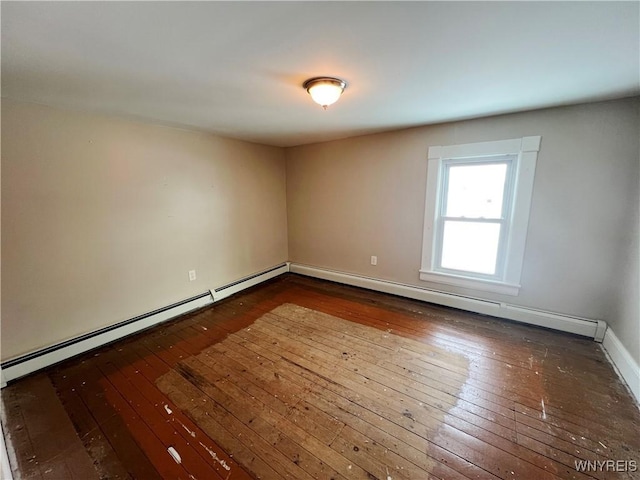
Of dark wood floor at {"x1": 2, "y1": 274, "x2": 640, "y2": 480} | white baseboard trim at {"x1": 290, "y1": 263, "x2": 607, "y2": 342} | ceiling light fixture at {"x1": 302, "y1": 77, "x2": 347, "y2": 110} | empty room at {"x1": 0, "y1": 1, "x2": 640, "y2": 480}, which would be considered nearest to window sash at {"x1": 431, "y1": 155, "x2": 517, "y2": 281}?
empty room at {"x1": 0, "y1": 1, "x2": 640, "y2": 480}

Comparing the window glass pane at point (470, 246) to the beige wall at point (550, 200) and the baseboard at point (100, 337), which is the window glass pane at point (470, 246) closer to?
the beige wall at point (550, 200)

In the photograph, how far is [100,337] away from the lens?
2.39 meters

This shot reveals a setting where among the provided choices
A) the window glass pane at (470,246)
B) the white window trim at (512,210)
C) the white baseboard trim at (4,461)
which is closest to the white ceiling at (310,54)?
the white window trim at (512,210)

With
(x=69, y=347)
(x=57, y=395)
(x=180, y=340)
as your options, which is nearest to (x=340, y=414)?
(x=180, y=340)

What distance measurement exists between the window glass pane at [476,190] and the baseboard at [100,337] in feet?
10.0

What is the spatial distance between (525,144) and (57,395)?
445 cm

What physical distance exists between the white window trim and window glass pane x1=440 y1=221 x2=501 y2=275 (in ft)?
0.44

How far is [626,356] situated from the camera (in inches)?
77.0

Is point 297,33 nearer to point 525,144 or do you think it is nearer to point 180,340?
point 525,144

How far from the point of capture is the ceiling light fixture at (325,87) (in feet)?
5.48

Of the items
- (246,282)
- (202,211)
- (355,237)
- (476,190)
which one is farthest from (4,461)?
(476,190)

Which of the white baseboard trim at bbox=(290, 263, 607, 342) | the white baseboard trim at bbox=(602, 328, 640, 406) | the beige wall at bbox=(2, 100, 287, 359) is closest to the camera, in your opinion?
the white baseboard trim at bbox=(602, 328, 640, 406)

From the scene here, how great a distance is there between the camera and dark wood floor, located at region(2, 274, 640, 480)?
1.37 m

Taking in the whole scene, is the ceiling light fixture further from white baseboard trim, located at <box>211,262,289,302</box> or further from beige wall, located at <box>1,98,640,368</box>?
white baseboard trim, located at <box>211,262,289,302</box>
